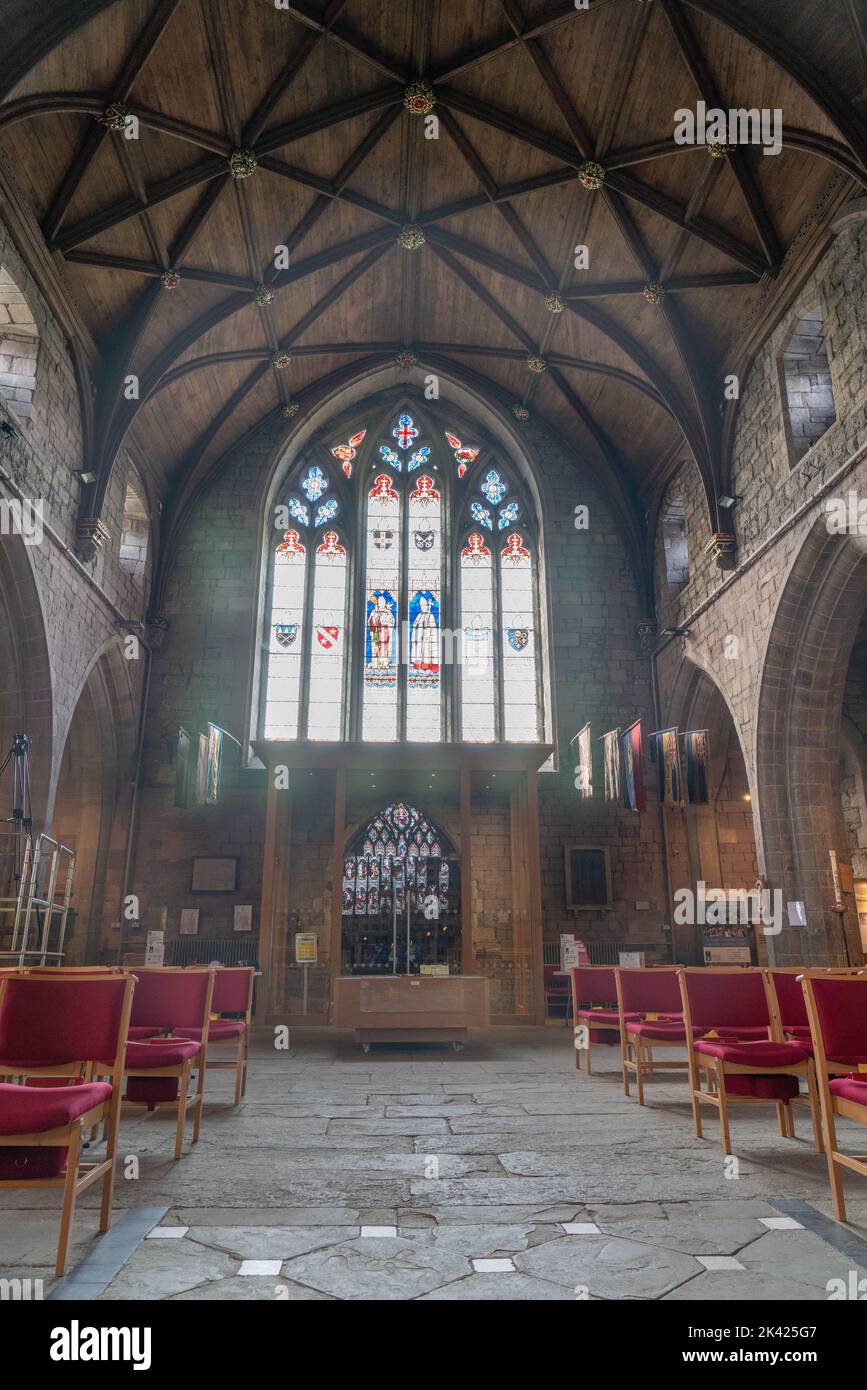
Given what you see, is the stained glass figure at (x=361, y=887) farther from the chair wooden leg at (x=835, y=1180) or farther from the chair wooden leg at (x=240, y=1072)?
the chair wooden leg at (x=835, y=1180)

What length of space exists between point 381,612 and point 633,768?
5.29 metres

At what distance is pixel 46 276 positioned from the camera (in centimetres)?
1005

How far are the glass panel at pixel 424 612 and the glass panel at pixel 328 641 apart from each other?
1.19 metres

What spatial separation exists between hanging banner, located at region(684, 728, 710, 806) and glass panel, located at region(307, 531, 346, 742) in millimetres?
5673

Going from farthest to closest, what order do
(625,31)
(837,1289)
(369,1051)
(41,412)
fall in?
1. (41,412)
2. (625,31)
3. (369,1051)
4. (837,1289)

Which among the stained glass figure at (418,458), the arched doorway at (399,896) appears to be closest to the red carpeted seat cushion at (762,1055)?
the arched doorway at (399,896)

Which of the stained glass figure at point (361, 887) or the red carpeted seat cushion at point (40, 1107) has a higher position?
the stained glass figure at point (361, 887)

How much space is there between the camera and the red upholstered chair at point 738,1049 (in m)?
4.39

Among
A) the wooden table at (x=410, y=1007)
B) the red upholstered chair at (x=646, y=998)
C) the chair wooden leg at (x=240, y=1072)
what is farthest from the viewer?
Answer: the wooden table at (x=410, y=1007)

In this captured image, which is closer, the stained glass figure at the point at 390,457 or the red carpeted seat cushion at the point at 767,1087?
the red carpeted seat cushion at the point at 767,1087

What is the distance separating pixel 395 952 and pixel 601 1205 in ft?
31.2

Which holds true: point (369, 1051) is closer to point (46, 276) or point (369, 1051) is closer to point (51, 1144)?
point (51, 1144)
